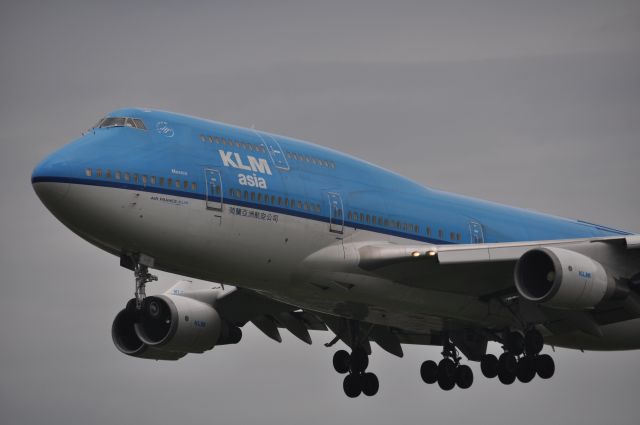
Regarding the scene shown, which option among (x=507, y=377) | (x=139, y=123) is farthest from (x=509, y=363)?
(x=139, y=123)

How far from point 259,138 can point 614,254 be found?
35.3ft

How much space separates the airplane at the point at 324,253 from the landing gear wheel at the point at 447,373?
76mm

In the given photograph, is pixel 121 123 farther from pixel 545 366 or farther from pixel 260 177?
pixel 545 366

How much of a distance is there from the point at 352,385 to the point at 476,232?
21.9ft

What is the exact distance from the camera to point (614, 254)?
4022 cm

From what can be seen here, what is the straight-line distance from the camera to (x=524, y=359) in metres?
43.3

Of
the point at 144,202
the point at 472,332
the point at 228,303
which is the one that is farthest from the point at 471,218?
the point at 144,202

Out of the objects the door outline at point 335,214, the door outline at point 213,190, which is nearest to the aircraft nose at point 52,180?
the door outline at point 213,190

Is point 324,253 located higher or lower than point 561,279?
higher

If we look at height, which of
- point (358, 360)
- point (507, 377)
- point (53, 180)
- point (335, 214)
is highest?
point (335, 214)

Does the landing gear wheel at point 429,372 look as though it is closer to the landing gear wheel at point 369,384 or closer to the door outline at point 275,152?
the landing gear wheel at point 369,384

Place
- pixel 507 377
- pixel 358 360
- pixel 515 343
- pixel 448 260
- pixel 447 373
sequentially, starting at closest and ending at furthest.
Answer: pixel 448 260 < pixel 515 343 < pixel 507 377 < pixel 358 360 < pixel 447 373

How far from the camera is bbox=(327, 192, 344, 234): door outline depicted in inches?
1538

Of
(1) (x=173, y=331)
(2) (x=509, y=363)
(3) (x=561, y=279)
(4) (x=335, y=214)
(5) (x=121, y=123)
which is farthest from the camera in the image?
(2) (x=509, y=363)
